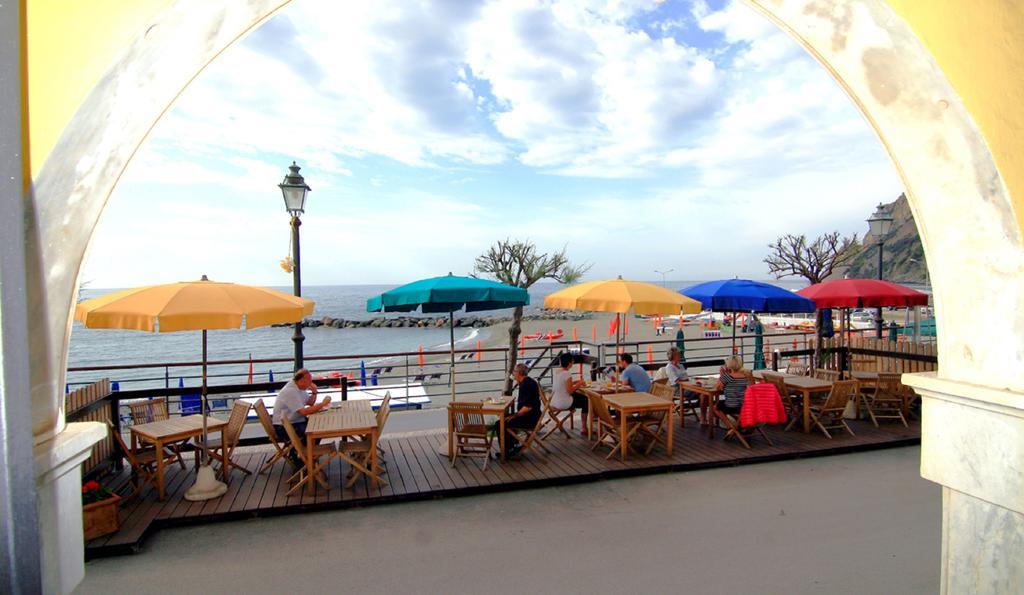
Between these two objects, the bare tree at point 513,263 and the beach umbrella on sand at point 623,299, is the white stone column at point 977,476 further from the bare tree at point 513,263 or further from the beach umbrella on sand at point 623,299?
the bare tree at point 513,263

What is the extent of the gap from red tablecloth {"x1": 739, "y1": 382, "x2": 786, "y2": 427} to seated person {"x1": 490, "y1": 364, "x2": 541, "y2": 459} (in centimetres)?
251

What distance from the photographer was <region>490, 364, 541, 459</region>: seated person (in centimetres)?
591

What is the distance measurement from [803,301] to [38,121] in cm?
873

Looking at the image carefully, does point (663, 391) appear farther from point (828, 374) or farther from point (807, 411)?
point (828, 374)

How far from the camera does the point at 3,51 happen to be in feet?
3.69

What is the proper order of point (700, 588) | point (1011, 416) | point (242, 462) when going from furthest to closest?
point (242, 462) → point (700, 588) → point (1011, 416)

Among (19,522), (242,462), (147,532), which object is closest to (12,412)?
(19,522)

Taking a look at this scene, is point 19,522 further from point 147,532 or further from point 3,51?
point 147,532

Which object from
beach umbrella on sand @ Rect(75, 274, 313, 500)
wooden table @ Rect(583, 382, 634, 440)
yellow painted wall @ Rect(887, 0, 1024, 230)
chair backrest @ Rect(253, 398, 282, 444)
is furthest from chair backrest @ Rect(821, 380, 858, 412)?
chair backrest @ Rect(253, 398, 282, 444)

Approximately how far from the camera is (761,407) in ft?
20.7

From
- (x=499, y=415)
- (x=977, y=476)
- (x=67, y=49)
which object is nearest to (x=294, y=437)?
(x=499, y=415)

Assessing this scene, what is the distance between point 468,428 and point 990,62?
5.10m

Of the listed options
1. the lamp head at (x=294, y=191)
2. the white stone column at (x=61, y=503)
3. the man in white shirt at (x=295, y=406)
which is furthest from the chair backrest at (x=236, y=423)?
the white stone column at (x=61, y=503)

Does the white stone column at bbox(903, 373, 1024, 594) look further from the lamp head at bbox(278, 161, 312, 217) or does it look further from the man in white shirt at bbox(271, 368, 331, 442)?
the lamp head at bbox(278, 161, 312, 217)
